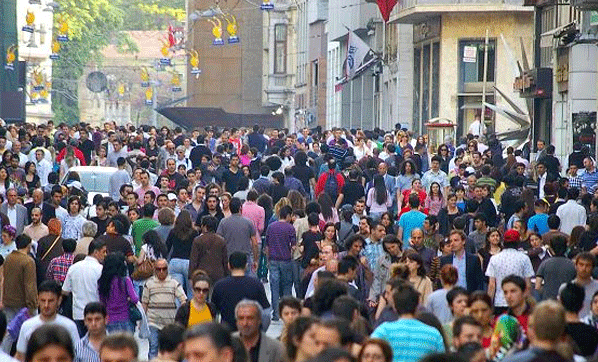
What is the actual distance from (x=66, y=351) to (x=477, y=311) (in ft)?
13.9

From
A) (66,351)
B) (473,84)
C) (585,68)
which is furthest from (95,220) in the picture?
(473,84)

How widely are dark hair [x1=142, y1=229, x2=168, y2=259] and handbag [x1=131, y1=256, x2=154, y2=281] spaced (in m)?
0.52

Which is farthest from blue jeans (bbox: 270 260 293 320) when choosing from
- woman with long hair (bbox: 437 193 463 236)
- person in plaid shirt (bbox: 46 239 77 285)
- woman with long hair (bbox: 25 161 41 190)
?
woman with long hair (bbox: 25 161 41 190)

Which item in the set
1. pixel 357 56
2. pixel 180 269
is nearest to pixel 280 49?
pixel 357 56

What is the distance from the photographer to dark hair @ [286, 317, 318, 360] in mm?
10516

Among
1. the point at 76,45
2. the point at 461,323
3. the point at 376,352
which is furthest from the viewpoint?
the point at 76,45

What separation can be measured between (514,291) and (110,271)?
444 cm

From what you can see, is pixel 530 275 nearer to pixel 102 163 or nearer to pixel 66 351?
pixel 66 351

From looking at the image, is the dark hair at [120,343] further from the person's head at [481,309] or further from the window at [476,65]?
the window at [476,65]

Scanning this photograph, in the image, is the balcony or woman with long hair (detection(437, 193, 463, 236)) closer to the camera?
woman with long hair (detection(437, 193, 463, 236))

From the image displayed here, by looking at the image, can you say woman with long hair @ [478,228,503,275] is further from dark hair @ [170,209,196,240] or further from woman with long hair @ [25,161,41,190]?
woman with long hair @ [25,161,41,190]

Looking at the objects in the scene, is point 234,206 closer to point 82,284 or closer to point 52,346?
point 82,284

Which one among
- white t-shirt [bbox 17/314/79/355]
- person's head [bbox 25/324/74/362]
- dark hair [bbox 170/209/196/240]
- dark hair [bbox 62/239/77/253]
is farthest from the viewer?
dark hair [bbox 170/209/196/240]

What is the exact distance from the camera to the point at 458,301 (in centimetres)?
1356
